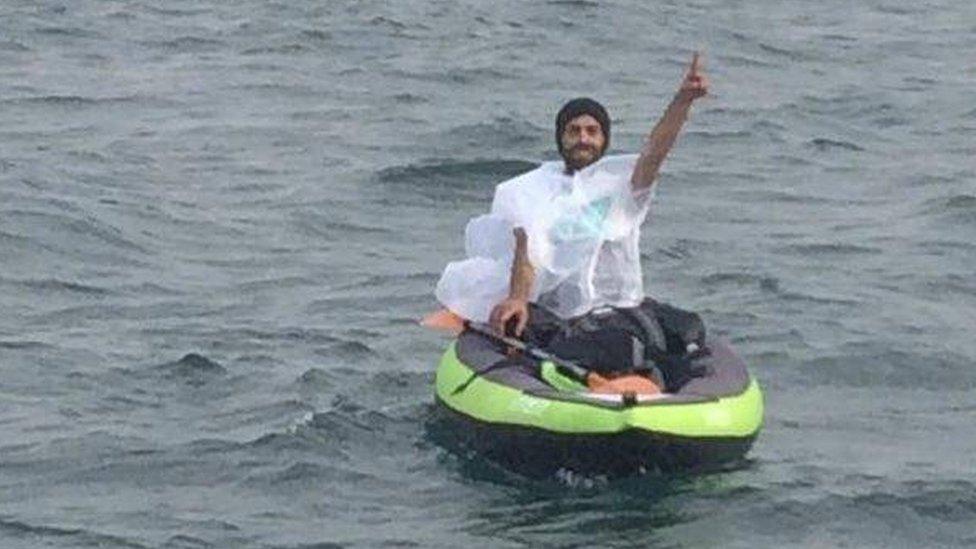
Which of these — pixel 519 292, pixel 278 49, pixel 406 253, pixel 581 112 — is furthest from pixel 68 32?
pixel 581 112

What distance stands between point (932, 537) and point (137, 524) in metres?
3.27

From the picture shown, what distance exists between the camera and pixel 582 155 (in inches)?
525

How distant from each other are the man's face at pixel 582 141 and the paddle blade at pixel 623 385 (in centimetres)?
114

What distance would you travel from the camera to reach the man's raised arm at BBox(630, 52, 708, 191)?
501 inches

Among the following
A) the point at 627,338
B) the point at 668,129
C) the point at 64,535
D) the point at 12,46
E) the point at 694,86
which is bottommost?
the point at 12,46

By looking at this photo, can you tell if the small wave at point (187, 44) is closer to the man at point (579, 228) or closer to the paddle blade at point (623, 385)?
the man at point (579, 228)

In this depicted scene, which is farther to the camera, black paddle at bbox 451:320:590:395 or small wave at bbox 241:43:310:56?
small wave at bbox 241:43:310:56

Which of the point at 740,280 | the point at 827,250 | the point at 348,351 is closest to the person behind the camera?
the point at 348,351

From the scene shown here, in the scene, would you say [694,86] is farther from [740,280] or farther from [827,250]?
[827,250]

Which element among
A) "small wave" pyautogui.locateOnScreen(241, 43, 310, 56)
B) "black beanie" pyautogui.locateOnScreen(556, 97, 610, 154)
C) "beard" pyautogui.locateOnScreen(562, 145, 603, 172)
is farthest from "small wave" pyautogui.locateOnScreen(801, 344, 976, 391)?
"small wave" pyautogui.locateOnScreen(241, 43, 310, 56)

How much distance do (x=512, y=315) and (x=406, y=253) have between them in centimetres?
459

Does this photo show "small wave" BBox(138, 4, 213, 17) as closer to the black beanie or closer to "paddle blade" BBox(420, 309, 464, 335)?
"paddle blade" BBox(420, 309, 464, 335)

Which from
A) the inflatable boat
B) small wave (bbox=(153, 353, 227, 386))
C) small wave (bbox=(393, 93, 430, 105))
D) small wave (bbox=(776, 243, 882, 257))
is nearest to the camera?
the inflatable boat

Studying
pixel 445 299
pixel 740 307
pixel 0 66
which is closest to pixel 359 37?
pixel 0 66
